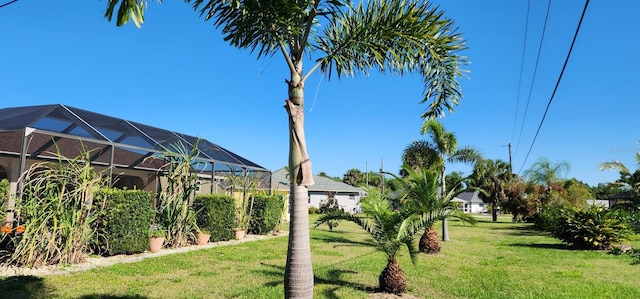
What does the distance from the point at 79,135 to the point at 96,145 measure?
191cm

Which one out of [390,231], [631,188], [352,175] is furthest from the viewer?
[352,175]

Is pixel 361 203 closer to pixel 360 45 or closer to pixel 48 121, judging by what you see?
pixel 360 45

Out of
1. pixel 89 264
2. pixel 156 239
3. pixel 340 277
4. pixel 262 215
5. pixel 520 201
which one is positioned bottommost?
pixel 340 277

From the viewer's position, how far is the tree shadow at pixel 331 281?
686 cm

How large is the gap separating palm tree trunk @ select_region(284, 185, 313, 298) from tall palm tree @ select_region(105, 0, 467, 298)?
11mm

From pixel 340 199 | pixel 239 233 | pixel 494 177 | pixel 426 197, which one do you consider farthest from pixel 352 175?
pixel 426 197

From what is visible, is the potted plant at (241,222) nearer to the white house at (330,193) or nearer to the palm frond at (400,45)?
the palm frond at (400,45)

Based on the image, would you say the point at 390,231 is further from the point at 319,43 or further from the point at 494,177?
the point at 494,177

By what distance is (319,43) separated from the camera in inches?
273

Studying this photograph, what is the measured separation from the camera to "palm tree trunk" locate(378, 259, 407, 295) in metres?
6.62

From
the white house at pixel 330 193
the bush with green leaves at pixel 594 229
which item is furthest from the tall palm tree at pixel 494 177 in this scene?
the bush with green leaves at pixel 594 229

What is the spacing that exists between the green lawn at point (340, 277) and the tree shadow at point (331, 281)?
18 mm

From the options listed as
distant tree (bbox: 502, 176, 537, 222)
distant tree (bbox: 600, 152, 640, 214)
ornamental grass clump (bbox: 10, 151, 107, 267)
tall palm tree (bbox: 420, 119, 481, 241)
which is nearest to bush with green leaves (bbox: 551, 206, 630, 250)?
tall palm tree (bbox: 420, 119, 481, 241)

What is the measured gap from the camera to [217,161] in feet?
52.8
